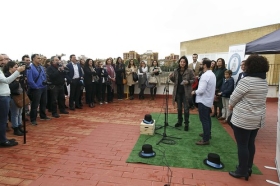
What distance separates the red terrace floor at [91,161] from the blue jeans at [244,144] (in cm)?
21

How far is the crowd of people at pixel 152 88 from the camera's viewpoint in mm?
2584

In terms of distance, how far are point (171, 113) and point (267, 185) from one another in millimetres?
4103

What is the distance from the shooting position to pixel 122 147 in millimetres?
3822

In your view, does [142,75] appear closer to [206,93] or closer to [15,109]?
[206,93]

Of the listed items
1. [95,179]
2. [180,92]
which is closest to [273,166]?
[180,92]

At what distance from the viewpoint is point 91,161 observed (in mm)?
3260

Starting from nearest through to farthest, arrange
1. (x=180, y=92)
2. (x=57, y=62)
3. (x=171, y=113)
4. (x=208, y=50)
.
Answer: (x=180, y=92) → (x=57, y=62) → (x=171, y=113) → (x=208, y=50)

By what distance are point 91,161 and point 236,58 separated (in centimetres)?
445

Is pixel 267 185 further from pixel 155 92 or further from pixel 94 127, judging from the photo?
pixel 155 92

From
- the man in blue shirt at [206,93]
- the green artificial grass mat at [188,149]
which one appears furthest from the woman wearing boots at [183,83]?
the man in blue shirt at [206,93]

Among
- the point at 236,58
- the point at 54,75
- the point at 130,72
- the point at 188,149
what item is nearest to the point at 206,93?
the point at 188,149

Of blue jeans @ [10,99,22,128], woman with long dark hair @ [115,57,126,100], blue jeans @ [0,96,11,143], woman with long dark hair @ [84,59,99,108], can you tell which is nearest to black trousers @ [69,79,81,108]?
woman with long dark hair @ [84,59,99,108]

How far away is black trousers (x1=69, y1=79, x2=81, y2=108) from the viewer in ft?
22.1

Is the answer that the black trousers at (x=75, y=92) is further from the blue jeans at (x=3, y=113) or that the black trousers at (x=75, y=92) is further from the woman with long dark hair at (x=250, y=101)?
→ the woman with long dark hair at (x=250, y=101)
